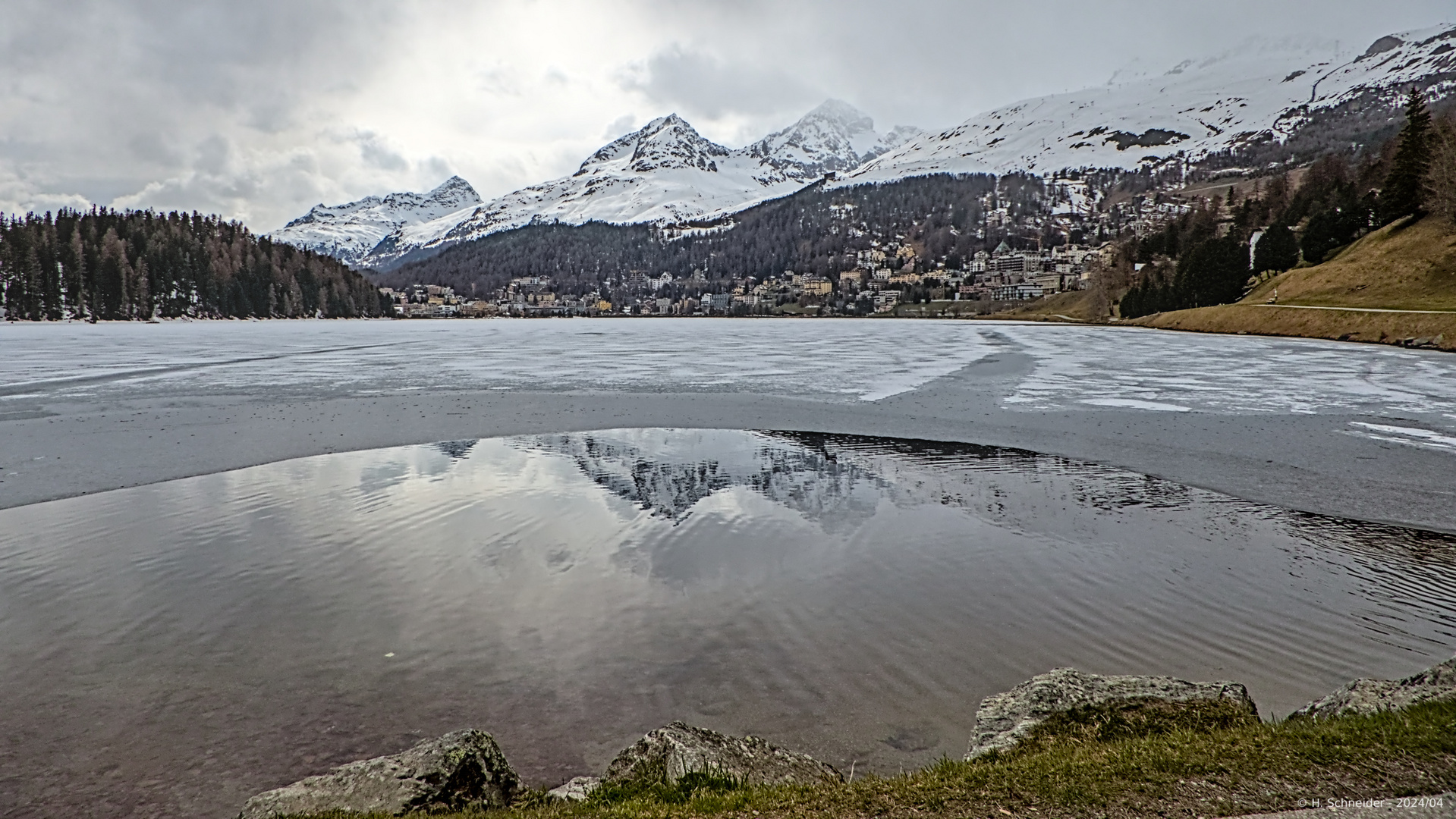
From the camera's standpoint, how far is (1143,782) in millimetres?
4219

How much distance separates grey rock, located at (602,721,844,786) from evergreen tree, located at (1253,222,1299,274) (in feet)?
337

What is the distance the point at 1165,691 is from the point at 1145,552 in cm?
536

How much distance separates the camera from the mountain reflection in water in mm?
6301

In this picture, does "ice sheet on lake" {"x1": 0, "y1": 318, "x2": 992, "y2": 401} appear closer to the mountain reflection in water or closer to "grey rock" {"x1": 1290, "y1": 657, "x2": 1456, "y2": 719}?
the mountain reflection in water

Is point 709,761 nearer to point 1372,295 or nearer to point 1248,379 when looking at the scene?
point 1248,379

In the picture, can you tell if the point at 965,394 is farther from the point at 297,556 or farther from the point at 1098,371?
the point at 297,556

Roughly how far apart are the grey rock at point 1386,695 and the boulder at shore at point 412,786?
5.44 meters

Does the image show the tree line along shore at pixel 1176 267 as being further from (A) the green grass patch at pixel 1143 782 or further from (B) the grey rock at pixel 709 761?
(B) the grey rock at pixel 709 761

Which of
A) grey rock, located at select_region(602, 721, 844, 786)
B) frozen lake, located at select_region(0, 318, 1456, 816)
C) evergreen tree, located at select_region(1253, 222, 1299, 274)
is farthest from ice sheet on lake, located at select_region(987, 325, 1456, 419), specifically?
evergreen tree, located at select_region(1253, 222, 1299, 274)

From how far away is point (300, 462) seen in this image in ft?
53.0

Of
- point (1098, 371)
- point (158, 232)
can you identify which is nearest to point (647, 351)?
point (1098, 371)

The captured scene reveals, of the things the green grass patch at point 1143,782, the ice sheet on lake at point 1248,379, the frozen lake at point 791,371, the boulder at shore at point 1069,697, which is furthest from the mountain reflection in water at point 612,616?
the ice sheet on lake at point 1248,379

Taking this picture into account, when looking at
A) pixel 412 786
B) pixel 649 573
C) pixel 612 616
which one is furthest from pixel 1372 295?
pixel 412 786

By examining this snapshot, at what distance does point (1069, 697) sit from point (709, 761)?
2728mm
